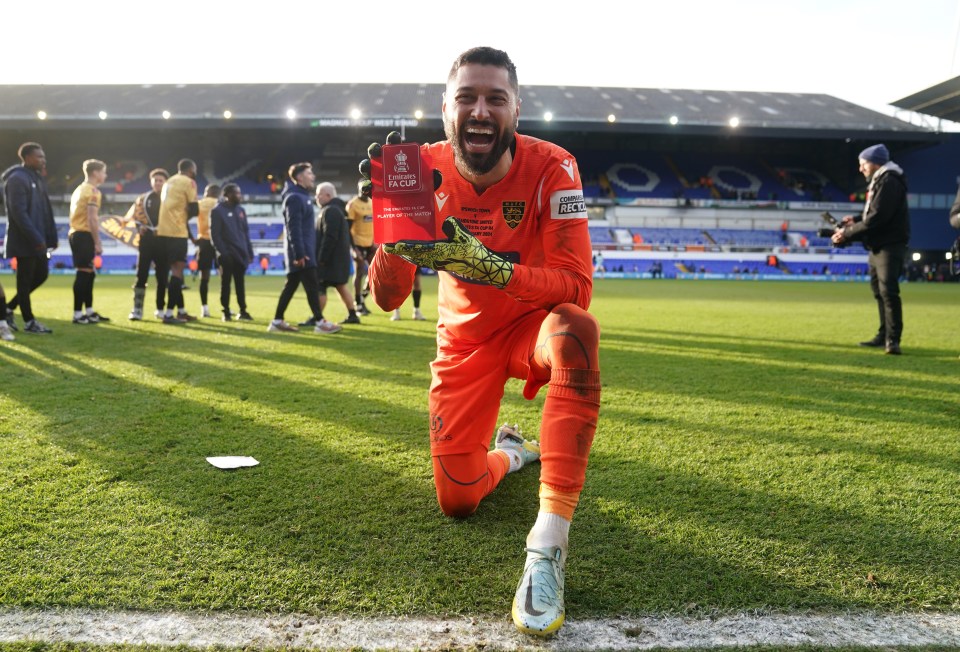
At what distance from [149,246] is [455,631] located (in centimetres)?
833

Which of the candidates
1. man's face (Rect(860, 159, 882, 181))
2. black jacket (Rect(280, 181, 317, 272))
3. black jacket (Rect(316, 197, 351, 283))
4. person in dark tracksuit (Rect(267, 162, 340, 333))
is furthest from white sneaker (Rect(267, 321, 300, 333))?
man's face (Rect(860, 159, 882, 181))

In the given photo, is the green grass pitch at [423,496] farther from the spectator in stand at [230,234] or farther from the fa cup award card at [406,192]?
the spectator in stand at [230,234]

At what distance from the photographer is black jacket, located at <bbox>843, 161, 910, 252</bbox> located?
6.22 meters

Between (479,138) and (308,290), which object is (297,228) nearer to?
(308,290)

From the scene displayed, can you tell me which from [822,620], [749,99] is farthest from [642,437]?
[749,99]

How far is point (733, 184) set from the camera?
38062mm

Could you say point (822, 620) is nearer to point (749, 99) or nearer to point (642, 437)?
point (642, 437)

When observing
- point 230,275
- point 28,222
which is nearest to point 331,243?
point 230,275

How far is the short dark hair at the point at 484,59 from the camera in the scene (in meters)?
2.16

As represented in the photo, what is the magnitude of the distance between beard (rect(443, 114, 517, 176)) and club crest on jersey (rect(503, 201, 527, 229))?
16cm

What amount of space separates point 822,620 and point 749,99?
4528 cm

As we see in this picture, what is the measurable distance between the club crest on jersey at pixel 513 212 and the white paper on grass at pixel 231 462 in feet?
5.36

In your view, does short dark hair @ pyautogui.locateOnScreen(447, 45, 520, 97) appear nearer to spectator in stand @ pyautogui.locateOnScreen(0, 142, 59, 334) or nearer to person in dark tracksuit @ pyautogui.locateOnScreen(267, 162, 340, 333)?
person in dark tracksuit @ pyautogui.locateOnScreen(267, 162, 340, 333)

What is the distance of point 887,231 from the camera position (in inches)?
247
